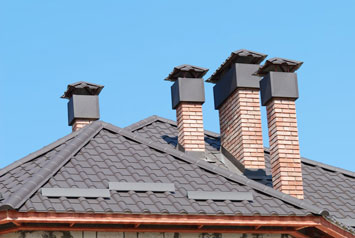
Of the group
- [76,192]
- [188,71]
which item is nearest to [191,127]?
[188,71]

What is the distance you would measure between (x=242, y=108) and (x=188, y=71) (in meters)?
1.49

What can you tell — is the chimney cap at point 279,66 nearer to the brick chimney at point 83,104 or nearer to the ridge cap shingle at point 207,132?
the ridge cap shingle at point 207,132

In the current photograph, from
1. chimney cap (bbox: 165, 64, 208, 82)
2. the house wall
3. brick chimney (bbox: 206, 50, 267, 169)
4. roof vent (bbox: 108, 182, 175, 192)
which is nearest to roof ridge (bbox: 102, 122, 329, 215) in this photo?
the house wall

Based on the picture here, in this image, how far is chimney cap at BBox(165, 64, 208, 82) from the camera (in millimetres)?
22938

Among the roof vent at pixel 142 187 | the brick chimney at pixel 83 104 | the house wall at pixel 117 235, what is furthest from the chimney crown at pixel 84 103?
the house wall at pixel 117 235

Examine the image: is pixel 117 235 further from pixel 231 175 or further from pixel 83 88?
pixel 83 88

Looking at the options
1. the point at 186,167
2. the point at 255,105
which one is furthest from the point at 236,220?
the point at 255,105

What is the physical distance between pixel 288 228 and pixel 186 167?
2.39 meters

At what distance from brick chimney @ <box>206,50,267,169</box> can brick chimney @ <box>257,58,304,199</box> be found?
0.49m

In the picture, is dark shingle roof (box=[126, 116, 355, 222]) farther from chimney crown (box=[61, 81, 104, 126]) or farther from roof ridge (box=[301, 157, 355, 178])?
chimney crown (box=[61, 81, 104, 126])

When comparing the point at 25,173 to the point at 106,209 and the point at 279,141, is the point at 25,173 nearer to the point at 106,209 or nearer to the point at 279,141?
the point at 106,209

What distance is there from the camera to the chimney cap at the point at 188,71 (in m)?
22.9

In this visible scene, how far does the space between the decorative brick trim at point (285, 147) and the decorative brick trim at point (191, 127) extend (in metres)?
1.53

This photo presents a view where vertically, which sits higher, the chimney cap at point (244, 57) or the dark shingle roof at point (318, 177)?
the chimney cap at point (244, 57)
